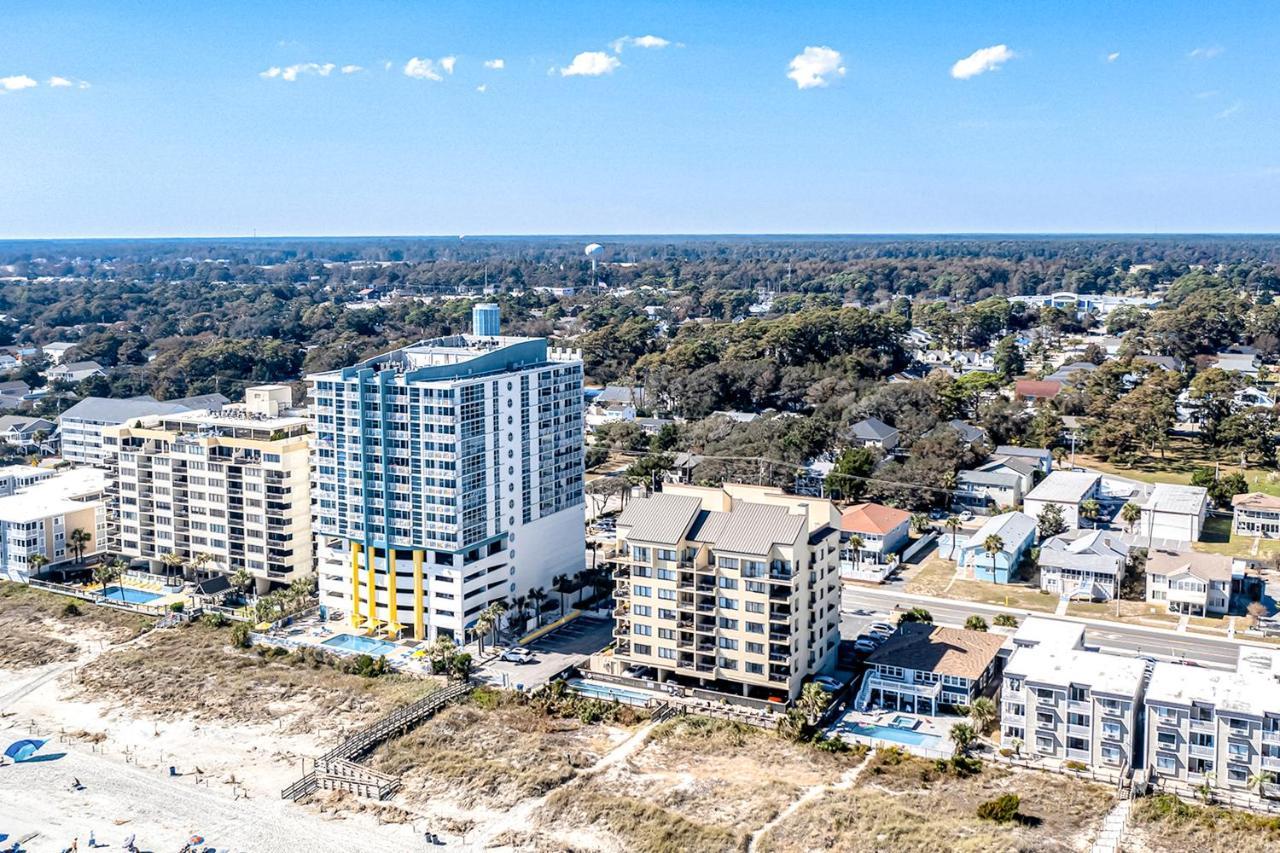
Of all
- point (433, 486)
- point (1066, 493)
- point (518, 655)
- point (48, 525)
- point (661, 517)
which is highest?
point (433, 486)

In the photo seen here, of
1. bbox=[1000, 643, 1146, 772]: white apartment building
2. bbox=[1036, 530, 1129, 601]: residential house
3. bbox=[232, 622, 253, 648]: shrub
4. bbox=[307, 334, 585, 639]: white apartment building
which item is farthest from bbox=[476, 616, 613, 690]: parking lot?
bbox=[1036, 530, 1129, 601]: residential house

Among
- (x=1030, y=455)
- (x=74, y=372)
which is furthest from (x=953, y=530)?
(x=74, y=372)

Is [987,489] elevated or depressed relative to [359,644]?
elevated

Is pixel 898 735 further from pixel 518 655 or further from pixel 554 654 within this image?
pixel 518 655

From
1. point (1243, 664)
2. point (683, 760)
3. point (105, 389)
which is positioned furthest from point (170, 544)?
point (105, 389)

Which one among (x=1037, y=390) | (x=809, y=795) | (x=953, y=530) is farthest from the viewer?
(x=1037, y=390)

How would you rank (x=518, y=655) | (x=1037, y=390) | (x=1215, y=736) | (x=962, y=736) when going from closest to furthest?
1. (x=1215, y=736)
2. (x=962, y=736)
3. (x=518, y=655)
4. (x=1037, y=390)

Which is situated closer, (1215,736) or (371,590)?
Result: (1215,736)

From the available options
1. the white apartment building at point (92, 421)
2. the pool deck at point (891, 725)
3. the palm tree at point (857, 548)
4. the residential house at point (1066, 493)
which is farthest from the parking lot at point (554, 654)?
the white apartment building at point (92, 421)
